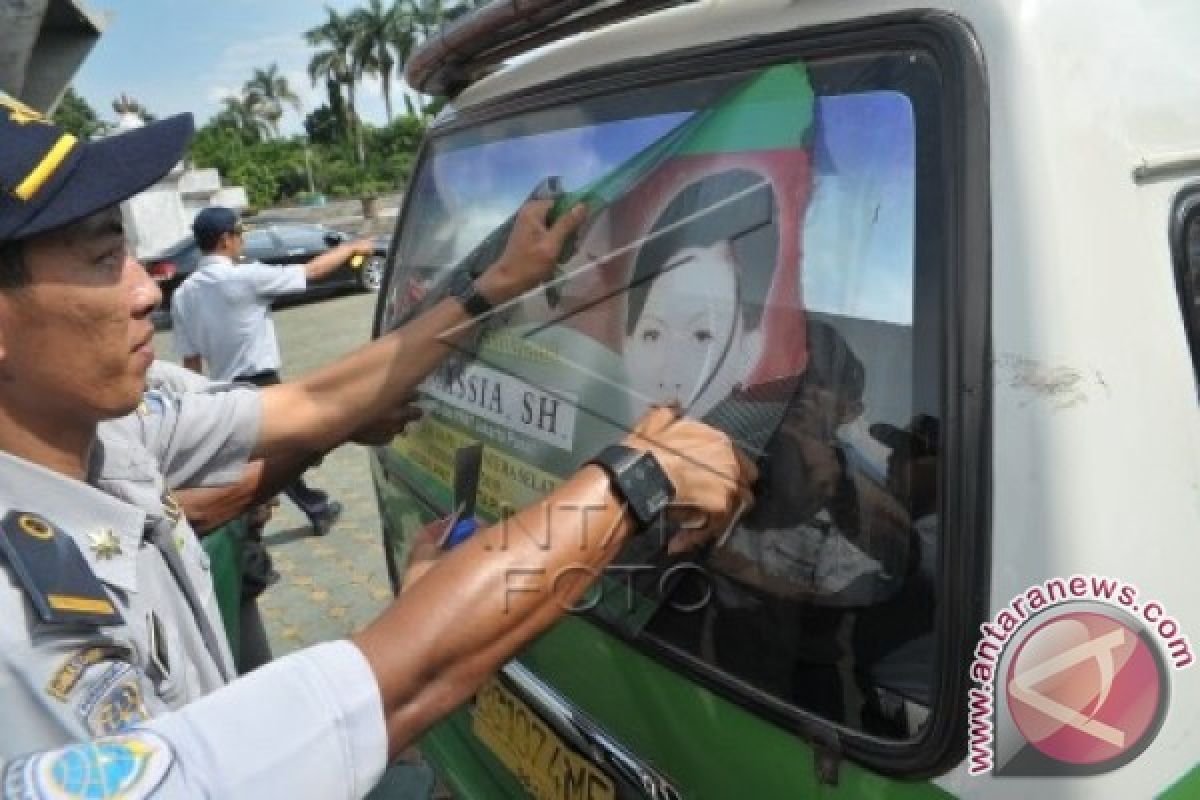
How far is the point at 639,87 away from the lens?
145 centimetres

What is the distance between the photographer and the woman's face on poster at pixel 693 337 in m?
1.32

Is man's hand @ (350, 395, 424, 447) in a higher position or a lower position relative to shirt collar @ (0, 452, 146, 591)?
lower

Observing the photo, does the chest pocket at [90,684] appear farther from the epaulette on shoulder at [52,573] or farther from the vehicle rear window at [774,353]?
the vehicle rear window at [774,353]

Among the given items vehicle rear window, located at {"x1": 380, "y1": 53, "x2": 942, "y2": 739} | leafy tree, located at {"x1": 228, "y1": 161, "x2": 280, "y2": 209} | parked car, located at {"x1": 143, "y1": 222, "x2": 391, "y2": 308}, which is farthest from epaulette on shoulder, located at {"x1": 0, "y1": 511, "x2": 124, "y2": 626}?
leafy tree, located at {"x1": 228, "y1": 161, "x2": 280, "y2": 209}

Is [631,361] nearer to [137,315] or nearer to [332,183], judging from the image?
[137,315]

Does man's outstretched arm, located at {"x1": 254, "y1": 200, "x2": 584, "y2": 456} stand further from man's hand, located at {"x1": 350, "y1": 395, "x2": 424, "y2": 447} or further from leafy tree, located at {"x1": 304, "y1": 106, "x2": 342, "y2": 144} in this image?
leafy tree, located at {"x1": 304, "y1": 106, "x2": 342, "y2": 144}

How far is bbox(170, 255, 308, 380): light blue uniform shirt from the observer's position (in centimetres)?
464

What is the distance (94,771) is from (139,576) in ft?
1.39

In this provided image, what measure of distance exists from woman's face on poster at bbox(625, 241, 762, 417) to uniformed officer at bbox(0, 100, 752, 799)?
0.37 ft

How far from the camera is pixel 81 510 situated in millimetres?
1274

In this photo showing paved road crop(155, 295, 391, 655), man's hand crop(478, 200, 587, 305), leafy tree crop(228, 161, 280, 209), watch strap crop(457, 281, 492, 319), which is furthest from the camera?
leafy tree crop(228, 161, 280, 209)

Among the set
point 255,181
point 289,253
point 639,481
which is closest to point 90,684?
point 639,481

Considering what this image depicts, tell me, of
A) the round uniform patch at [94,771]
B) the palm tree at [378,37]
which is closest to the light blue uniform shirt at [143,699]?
the round uniform patch at [94,771]

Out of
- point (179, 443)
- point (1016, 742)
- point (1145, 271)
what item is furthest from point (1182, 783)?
point (179, 443)
